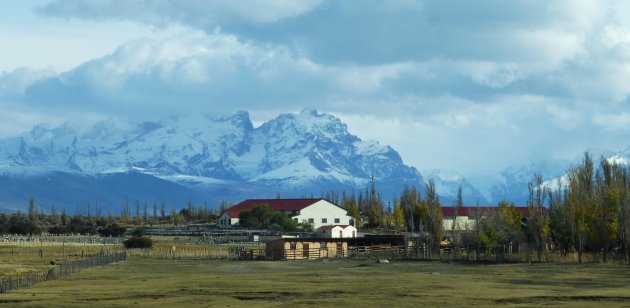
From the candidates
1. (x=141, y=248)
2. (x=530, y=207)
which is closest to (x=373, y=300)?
(x=530, y=207)

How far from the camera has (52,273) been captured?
8506 cm

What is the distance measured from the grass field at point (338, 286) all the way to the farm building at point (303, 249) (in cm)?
2277

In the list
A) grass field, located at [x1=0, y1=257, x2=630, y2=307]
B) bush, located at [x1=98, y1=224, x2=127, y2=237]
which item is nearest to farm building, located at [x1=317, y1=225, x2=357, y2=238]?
bush, located at [x1=98, y1=224, x2=127, y2=237]

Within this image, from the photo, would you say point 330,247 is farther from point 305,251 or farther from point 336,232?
point 336,232

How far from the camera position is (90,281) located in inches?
3152

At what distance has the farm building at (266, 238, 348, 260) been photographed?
12850 cm

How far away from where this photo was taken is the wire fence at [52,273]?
238 feet

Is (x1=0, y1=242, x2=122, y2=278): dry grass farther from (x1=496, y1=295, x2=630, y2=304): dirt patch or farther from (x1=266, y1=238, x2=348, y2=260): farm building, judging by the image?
(x1=496, y1=295, x2=630, y2=304): dirt patch

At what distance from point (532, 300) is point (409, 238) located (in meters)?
80.4

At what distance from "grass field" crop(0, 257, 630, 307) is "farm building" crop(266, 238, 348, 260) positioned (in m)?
22.8

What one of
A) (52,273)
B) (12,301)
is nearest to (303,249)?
(52,273)

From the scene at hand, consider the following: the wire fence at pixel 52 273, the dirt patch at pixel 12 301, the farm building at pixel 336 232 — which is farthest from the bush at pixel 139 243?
the dirt patch at pixel 12 301

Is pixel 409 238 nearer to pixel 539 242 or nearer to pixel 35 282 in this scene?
pixel 539 242

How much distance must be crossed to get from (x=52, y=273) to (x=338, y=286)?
24.8m
